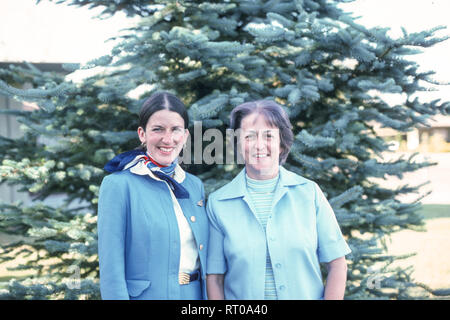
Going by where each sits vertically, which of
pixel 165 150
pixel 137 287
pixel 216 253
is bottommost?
pixel 137 287

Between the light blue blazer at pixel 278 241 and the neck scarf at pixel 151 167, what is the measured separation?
181 mm

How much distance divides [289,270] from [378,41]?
244 centimetres

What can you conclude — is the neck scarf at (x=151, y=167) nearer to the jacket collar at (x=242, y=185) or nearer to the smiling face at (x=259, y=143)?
the jacket collar at (x=242, y=185)

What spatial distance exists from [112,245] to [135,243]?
0.10 metres

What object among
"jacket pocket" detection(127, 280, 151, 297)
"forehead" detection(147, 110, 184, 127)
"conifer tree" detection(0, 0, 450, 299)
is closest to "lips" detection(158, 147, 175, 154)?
"forehead" detection(147, 110, 184, 127)

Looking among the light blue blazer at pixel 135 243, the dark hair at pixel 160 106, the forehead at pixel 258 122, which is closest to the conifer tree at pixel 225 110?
the dark hair at pixel 160 106

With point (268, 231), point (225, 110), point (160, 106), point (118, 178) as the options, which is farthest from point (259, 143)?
point (225, 110)

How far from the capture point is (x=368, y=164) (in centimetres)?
340

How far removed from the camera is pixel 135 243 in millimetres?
1803

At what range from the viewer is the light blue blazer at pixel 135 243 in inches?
69.3

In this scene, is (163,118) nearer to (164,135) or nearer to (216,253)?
(164,135)

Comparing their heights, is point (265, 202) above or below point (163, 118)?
below

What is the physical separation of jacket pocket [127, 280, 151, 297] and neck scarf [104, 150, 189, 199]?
0.43m

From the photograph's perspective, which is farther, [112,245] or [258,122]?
[258,122]
